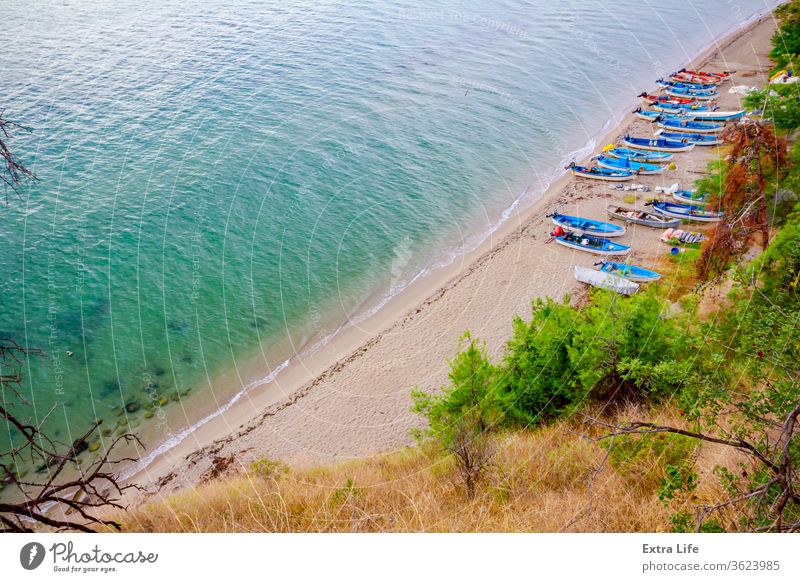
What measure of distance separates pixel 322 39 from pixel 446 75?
40.8 feet

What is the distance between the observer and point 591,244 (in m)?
35.5

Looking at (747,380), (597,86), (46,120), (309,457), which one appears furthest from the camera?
(597,86)

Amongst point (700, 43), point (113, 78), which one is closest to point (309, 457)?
point (113, 78)

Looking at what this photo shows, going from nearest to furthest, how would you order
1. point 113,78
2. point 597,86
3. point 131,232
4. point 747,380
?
point 747,380 < point 131,232 < point 113,78 < point 597,86

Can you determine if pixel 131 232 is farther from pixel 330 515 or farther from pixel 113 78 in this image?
pixel 330 515

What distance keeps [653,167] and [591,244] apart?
12615 mm

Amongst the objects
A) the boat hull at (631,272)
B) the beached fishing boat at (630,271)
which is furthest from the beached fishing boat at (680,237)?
the boat hull at (631,272)

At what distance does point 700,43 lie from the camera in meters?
69.6

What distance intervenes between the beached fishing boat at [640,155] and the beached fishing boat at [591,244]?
13.0 meters

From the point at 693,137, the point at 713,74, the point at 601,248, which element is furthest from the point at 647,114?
the point at 601,248

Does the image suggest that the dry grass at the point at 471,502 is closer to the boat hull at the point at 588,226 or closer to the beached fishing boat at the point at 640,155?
the boat hull at the point at 588,226

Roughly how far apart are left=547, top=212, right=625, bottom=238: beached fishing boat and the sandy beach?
907mm

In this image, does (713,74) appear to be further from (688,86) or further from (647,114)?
(647,114)

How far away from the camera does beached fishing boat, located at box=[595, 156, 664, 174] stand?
43000 millimetres
